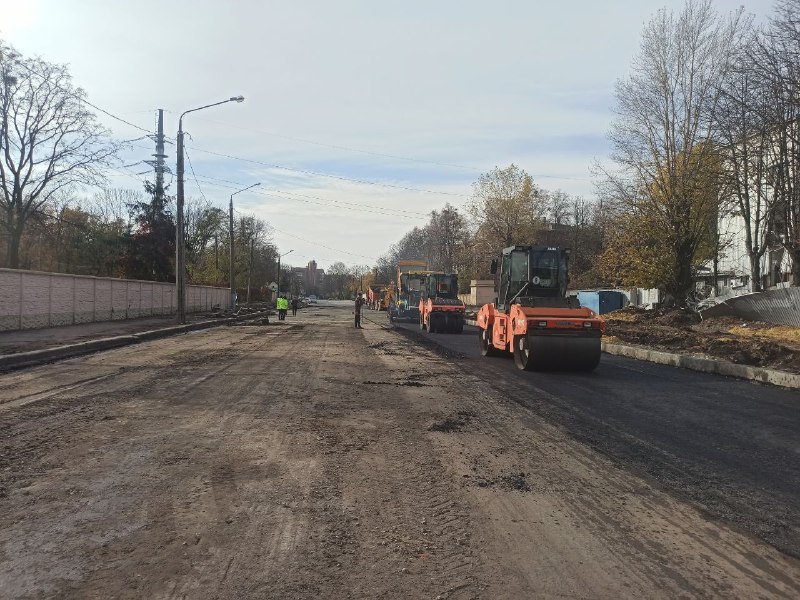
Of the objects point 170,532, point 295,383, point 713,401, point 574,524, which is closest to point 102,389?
point 295,383

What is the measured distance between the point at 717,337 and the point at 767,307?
504 centimetres

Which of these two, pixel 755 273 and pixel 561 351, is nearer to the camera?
pixel 561 351

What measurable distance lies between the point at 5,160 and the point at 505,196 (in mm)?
40050

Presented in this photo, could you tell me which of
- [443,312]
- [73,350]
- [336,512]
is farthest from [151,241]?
[336,512]

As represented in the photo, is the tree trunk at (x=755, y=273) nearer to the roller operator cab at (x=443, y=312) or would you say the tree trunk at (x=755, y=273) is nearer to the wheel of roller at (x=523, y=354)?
the roller operator cab at (x=443, y=312)

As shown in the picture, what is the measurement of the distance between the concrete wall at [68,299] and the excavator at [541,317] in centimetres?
1624

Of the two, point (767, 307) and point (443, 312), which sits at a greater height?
point (767, 307)

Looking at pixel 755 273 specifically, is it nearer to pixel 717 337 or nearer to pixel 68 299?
pixel 717 337

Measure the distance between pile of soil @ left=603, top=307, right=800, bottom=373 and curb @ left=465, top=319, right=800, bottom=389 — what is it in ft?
1.63

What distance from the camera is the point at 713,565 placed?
361 centimetres

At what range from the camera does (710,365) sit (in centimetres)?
1427

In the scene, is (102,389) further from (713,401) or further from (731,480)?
(713,401)

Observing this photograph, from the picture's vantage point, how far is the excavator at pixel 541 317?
12.8 metres

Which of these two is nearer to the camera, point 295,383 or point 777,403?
point 777,403
